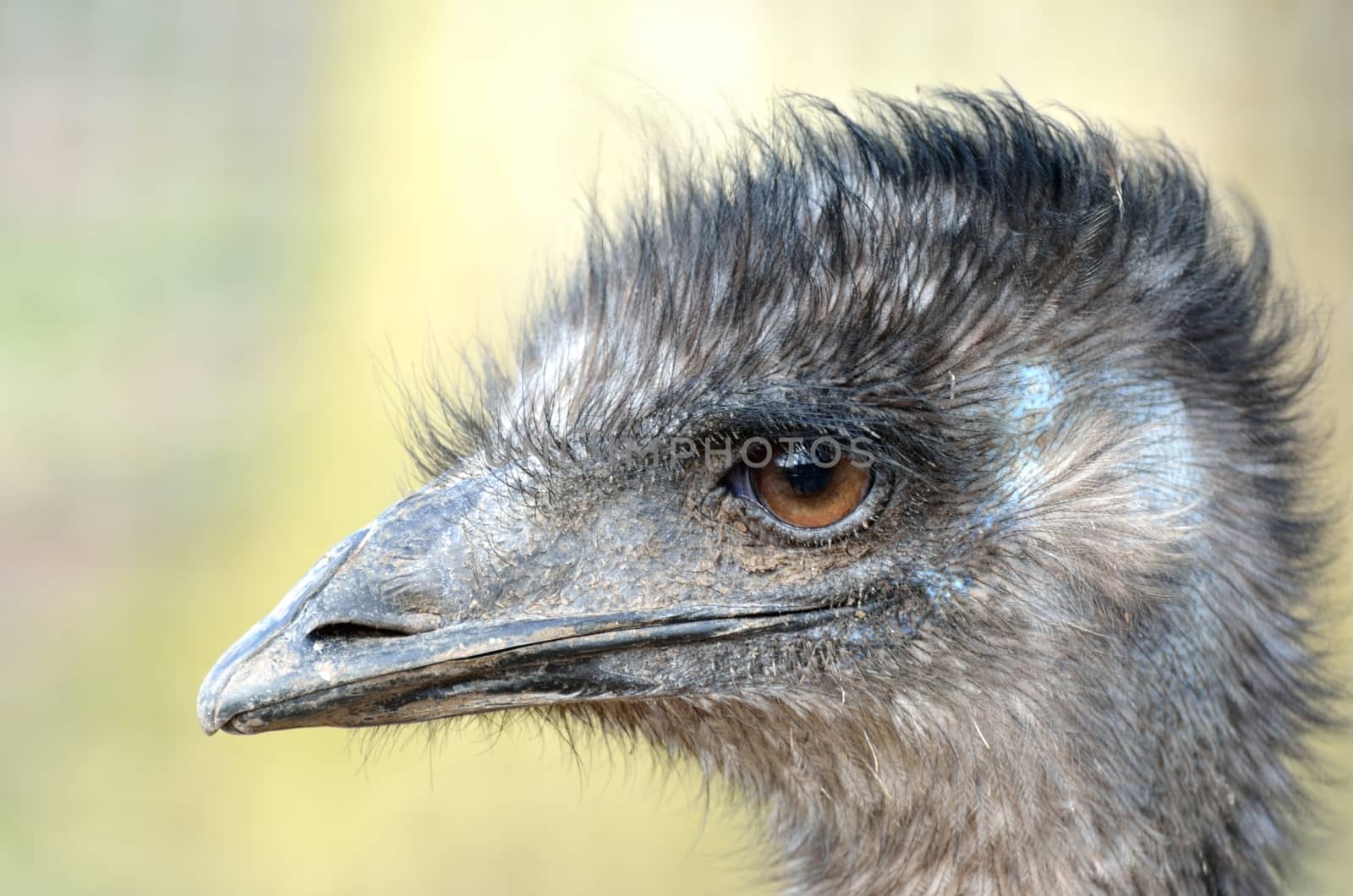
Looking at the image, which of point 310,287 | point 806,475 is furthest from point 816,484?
point 310,287

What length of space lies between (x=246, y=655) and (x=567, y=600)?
1.30 ft

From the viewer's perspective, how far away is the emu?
185cm

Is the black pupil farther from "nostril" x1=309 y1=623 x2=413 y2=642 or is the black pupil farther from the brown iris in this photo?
"nostril" x1=309 y1=623 x2=413 y2=642

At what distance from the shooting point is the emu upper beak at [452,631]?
1800 mm

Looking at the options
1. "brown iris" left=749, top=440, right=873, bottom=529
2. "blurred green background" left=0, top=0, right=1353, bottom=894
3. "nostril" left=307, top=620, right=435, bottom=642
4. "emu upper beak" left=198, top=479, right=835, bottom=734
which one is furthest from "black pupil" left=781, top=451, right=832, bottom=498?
"blurred green background" left=0, top=0, right=1353, bottom=894

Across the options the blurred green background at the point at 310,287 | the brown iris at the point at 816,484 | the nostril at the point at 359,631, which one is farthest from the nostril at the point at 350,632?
the blurred green background at the point at 310,287

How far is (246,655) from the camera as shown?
6.02 feet

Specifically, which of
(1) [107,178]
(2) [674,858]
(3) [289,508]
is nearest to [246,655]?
(2) [674,858]

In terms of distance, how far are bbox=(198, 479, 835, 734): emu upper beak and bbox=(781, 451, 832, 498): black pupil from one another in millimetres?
149

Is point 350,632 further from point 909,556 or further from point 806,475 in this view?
point 909,556

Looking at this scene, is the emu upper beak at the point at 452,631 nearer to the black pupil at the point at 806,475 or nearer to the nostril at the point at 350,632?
the nostril at the point at 350,632

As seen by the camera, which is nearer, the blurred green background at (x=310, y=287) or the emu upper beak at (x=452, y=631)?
the emu upper beak at (x=452, y=631)

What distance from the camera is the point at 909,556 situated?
1.86 meters

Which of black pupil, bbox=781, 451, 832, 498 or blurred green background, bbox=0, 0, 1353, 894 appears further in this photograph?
blurred green background, bbox=0, 0, 1353, 894
